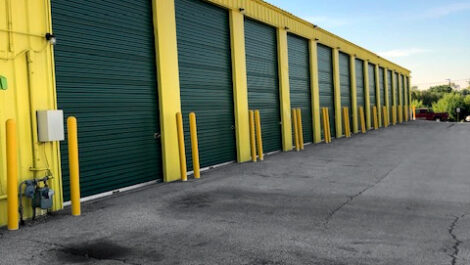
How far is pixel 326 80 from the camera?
18.5 m

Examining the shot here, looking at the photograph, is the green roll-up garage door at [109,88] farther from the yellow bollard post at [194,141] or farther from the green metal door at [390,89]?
the green metal door at [390,89]

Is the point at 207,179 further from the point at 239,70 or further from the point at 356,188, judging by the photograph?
the point at 239,70

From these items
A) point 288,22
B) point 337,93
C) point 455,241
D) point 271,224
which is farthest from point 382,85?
point 455,241

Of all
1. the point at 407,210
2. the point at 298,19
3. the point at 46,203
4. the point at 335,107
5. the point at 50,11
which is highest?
the point at 298,19

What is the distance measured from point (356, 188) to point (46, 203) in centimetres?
497

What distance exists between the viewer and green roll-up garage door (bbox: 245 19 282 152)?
1249 cm

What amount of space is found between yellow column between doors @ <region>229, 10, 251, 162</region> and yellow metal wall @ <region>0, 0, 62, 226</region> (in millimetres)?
5870

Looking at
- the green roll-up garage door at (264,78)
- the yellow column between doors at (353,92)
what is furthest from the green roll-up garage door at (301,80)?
the yellow column between doors at (353,92)

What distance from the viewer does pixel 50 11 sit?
6301 mm

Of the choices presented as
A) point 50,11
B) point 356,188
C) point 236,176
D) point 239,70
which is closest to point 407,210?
point 356,188

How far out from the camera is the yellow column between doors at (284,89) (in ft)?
46.2

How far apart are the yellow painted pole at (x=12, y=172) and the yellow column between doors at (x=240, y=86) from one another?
6.92 metres

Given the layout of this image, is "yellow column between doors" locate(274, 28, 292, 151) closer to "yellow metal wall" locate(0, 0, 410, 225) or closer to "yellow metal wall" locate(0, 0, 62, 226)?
"yellow metal wall" locate(0, 0, 410, 225)

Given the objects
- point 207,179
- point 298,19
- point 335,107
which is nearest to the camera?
point 207,179
